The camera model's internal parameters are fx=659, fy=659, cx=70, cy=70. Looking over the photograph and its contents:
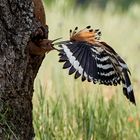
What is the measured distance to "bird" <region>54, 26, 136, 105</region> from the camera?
100 inches

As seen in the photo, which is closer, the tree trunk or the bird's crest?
the tree trunk

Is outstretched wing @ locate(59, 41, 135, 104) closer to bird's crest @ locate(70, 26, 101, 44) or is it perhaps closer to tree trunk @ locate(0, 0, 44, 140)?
bird's crest @ locate(70, 26, 101, 44)

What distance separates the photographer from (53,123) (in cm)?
321

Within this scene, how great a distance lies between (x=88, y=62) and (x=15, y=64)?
0.95 feet

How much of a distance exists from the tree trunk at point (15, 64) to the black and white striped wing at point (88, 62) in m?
0.17

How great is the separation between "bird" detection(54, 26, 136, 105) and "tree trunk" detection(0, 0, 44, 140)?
16 cm

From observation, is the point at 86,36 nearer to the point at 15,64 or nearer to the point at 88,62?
the point at 88,62

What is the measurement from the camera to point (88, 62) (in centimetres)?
261

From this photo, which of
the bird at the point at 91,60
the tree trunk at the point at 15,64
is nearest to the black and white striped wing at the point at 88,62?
the bird at the point at 91,60

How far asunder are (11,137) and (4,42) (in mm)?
386

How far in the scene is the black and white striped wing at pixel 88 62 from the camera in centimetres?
255

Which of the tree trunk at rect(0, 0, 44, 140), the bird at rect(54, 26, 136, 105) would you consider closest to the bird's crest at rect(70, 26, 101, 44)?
the bird at rect(54, 26, 136, 105)

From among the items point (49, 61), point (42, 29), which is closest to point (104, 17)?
point (49, 61)

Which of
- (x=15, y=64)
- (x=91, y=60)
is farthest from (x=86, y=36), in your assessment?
(x=15, y=64)
